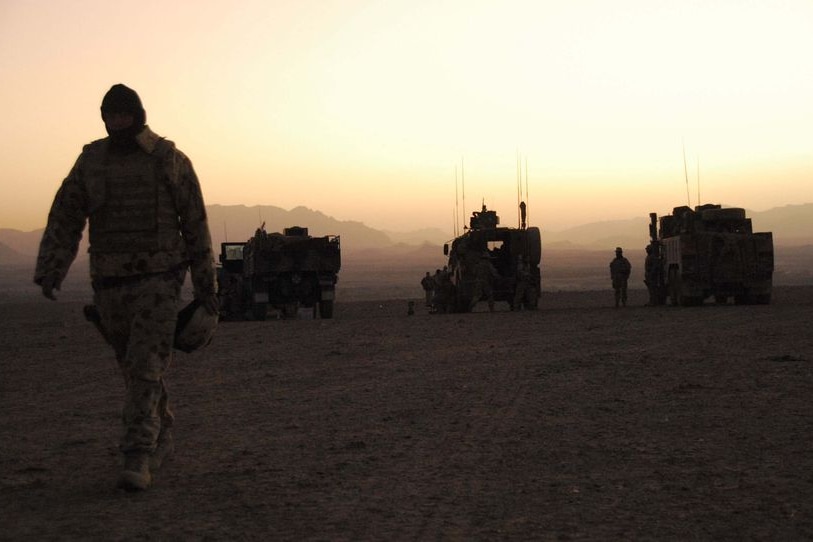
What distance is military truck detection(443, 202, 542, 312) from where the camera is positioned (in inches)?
1237

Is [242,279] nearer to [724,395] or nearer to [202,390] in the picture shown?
[202,390]

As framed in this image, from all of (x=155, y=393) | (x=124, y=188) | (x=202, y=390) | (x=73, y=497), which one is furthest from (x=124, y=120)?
(x=202, y=390)

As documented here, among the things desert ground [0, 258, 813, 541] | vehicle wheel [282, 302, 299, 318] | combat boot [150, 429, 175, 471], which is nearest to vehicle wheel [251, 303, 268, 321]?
vehicle wheel [282, 302, 299, 318]

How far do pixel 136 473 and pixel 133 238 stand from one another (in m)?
1.27

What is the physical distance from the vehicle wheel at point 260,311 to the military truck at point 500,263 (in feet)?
17.7

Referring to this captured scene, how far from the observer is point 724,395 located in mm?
9508

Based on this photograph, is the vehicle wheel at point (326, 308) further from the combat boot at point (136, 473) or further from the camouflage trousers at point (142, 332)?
the combat boot at point (136, 473)

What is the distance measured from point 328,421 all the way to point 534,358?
5.80m

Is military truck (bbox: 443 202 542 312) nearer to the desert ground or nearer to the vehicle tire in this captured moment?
the vehicle tire

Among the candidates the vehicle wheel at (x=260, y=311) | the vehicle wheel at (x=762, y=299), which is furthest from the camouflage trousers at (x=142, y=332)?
the vehicle wheel at (x=762, y=299)

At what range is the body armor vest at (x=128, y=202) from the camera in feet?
20.0

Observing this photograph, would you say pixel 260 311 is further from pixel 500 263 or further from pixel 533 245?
pixel 533 245

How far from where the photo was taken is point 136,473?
19.1 ft

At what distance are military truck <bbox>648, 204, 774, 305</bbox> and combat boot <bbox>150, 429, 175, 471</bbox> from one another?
2386 cm
